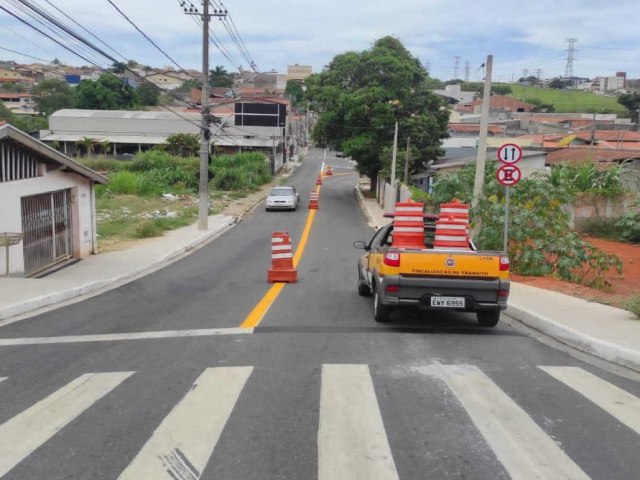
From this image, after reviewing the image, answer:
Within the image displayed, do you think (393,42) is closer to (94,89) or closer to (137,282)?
(137,282)

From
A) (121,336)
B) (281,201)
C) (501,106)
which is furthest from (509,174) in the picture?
(501,106)

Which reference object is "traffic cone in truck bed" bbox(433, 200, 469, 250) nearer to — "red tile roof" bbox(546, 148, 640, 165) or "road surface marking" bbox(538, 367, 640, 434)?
"road surface marking" bbox(538, 367, 640, 434)

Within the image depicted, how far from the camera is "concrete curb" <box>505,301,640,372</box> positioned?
7621 millimetres

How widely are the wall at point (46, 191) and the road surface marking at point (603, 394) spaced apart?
11.9 meters

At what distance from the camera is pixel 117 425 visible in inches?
211

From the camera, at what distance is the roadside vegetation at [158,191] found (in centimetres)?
2689

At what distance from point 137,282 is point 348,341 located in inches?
327

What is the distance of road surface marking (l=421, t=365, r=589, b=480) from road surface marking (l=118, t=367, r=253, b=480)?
218 cm

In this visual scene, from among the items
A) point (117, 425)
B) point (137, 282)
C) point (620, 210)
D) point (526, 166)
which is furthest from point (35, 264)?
point (526, 166)

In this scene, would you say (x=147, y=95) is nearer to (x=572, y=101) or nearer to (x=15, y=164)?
(x=572, y=101)

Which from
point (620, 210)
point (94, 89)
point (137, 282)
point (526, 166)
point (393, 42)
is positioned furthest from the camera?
point (94, 89)

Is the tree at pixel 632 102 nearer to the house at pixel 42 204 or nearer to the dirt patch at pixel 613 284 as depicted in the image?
the dirt patch at pixel 613 284

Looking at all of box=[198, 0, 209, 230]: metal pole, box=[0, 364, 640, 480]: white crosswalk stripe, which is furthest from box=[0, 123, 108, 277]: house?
box=[0, 364, 640, 480]: white crosswalk stripe

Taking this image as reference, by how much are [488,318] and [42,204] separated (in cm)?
1215
